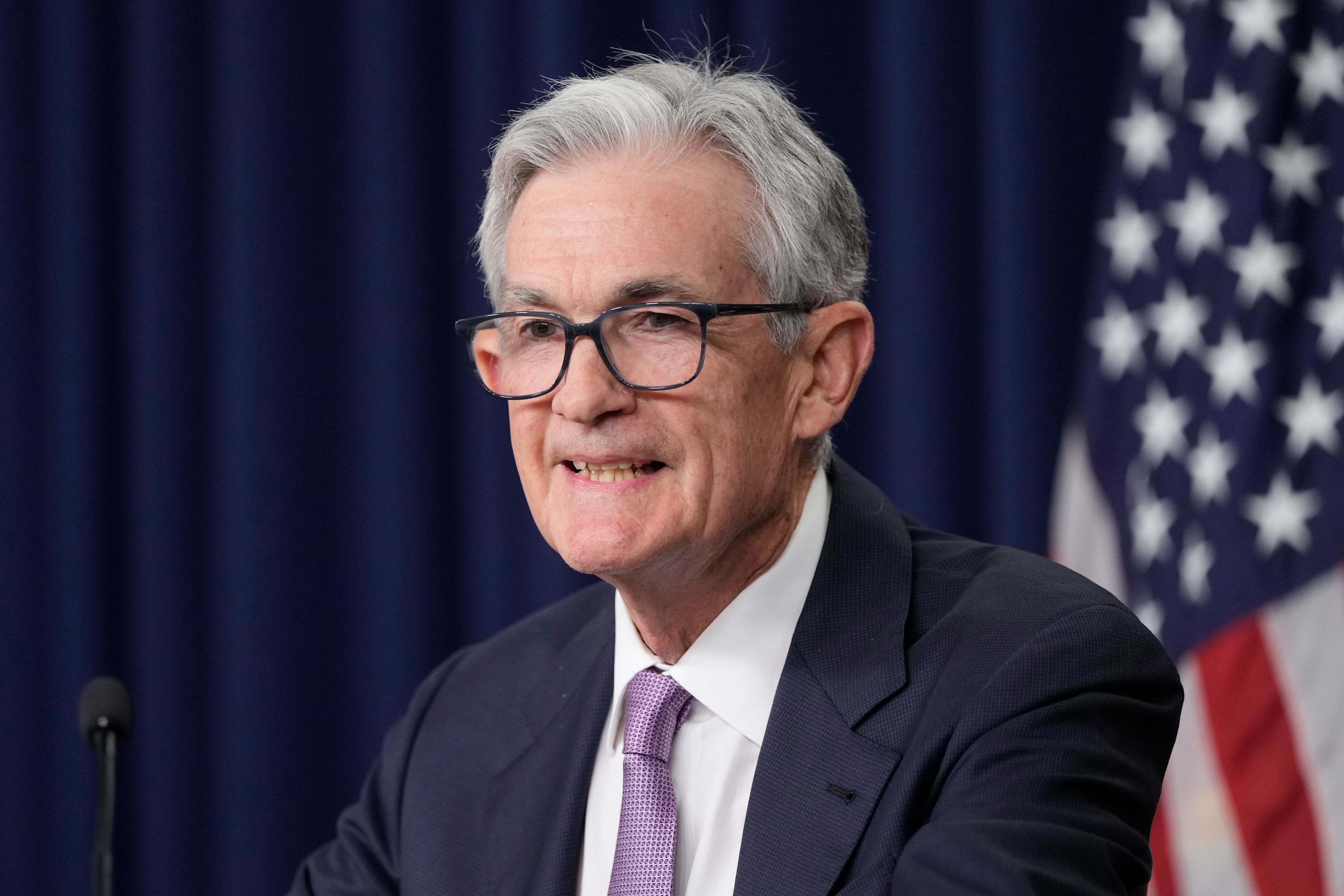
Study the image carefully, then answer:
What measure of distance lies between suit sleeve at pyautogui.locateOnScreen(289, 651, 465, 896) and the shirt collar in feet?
1.11

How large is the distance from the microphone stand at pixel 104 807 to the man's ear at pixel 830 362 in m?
0.86

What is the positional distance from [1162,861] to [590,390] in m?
1.70

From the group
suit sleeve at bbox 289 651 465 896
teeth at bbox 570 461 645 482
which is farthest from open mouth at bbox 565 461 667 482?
suit sleeve at bbox 289 651 465 896

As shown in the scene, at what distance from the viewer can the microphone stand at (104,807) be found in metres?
1.33

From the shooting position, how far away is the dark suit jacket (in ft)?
4.20

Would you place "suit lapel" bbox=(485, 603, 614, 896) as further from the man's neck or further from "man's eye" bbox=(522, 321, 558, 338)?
"man's eye" bbox=(522, 321, 558, 338)

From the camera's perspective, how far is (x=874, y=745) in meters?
1.46

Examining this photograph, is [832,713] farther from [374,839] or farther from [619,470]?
[374,839]

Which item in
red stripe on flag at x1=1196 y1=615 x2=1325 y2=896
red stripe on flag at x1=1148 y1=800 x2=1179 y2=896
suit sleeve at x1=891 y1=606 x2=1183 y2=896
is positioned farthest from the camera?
red stripe on flag at x1=1148 y1=800 x2=1179 y2=896

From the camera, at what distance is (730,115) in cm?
160

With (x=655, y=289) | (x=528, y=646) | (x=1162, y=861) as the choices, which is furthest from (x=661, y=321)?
(x=1162, y=861)

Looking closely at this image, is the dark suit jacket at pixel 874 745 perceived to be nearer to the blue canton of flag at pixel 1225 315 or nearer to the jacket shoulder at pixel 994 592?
the jacket shoulder at pixel 994 592

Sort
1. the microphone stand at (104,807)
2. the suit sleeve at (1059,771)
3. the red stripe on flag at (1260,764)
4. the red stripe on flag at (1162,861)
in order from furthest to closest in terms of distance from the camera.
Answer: the red stripe on flag at (1162,861) → the red stripe on flag at (1260,764) → the microphone stand at (104,807) → the suit sleeve at (1059,771)

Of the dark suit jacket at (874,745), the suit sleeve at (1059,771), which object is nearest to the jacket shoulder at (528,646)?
the dark suit jacket at (874,745)
